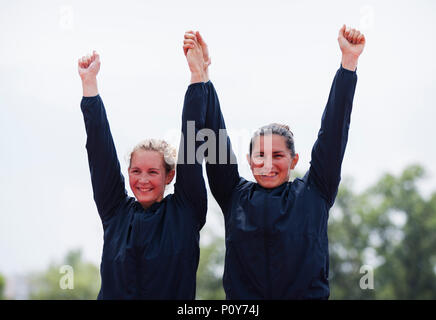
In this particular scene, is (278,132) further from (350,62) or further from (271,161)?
(350,62)

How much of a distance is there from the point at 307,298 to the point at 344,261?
23661 mm

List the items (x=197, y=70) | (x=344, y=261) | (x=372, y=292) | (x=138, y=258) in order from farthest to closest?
(x=344, y=261), (x=372, y=292), (x=197, y=70), (x=138, y=258)

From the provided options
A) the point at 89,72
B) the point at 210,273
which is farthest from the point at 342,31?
the point at 210,273

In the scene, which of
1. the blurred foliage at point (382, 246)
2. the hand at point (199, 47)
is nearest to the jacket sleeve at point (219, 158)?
the hand at point (199, 47)

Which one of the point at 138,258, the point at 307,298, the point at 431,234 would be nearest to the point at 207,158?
the point at 138,258

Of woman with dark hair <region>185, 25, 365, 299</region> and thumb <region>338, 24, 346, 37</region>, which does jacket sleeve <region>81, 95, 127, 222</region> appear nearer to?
woman with dark hair <region>185, 25, 365, 299</region>

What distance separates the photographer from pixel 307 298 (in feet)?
10.4

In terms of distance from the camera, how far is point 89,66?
151 inches

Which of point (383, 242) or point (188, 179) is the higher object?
point (188, 179)

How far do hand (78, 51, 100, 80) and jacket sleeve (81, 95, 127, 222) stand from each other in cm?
19

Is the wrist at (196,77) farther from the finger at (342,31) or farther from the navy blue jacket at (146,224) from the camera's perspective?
the finger at (342,31)

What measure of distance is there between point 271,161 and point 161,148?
0.85m
